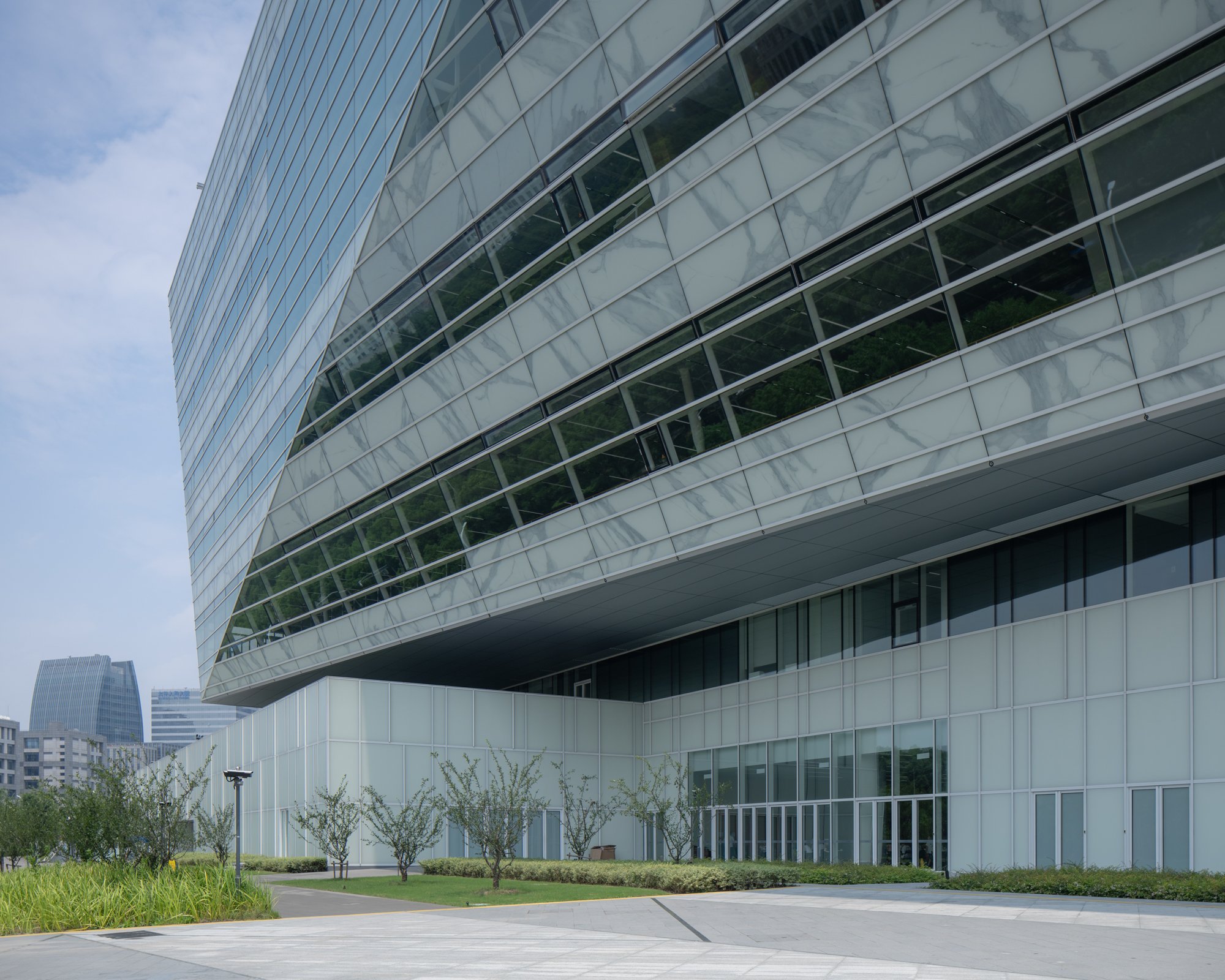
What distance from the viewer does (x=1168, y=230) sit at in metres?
19.5

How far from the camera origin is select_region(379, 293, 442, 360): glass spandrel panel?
35.6 meters

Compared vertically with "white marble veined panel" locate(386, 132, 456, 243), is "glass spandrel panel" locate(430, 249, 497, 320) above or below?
below

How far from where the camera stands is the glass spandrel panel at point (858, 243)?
22.7 m

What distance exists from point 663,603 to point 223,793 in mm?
26784

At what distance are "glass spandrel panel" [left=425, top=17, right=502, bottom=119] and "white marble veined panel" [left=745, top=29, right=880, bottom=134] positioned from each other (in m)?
9.18

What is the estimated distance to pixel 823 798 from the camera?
34.6 meters

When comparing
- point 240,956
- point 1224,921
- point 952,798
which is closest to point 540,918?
point 240,956

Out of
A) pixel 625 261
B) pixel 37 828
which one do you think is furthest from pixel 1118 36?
pixel 37 828

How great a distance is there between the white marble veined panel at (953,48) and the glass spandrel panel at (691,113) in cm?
397

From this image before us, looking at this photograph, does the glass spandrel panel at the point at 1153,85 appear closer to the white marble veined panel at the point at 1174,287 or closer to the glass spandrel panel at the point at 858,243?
the white marble veined panel at the point at 1174,287

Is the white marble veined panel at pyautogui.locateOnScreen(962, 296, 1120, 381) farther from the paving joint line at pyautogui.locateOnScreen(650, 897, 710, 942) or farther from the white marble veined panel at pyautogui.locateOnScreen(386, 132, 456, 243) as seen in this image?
the white marble veined panel at pyautogui.locateOnScreen(386, 132, 456, 243)

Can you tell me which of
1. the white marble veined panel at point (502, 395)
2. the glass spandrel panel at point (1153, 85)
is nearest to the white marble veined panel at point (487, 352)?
the white marble veined panel at point (502, 395)

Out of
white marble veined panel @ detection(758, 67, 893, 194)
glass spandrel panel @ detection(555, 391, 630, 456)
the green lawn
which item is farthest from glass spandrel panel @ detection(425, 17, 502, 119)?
the green lawn

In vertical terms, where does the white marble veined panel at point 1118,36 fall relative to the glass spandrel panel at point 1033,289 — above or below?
above
